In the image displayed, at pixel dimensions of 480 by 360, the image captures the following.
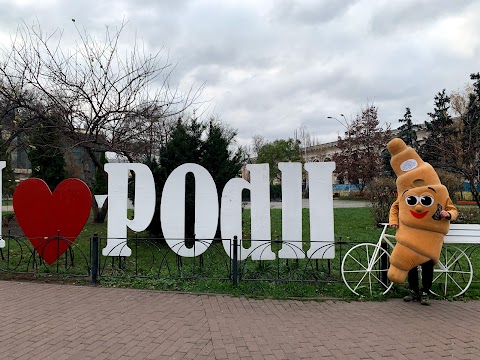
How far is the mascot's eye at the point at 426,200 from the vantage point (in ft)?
16.9

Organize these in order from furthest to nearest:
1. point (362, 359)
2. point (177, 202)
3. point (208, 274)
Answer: point (177, 202), point (208, 274), point (362, 359)

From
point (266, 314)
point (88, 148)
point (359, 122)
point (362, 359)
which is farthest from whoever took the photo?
point (359, 122)

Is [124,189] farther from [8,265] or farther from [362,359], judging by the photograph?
[362,359]

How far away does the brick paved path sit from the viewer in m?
3.72

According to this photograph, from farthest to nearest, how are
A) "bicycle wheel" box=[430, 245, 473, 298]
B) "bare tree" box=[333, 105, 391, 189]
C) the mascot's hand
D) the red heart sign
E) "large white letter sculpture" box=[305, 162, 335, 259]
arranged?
"bare tree" box=[333, 105, 391, 189] → the red heart sign → "large white letter sculpture" box=[305, 162, 335, 259] → "bicycle wheel" box=[430, 245, 473, 298] → the mascot's hand

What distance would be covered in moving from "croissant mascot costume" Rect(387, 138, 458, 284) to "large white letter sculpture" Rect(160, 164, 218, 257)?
3.31m

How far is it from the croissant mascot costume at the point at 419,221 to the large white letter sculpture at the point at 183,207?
3311 mm

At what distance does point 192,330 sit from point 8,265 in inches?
201

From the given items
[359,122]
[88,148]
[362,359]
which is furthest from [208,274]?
[359,122]

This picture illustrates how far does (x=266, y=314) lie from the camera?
15.9 feet

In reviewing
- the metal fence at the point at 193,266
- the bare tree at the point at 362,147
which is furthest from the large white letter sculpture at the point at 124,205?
the bare tree at the point at 362,147

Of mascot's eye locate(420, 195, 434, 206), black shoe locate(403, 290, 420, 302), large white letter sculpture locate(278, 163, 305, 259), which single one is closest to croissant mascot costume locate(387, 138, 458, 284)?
mascot's eye locate(420, 195, 434, 206)

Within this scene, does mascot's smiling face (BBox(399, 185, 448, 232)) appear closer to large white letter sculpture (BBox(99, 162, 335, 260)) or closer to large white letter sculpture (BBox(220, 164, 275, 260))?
large white letter sculpture (BBox(99, 162, 335, 260))

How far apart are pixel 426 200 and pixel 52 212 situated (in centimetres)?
663
